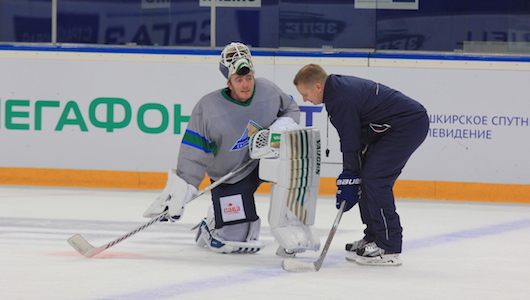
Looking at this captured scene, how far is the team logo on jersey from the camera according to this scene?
3.47 meters

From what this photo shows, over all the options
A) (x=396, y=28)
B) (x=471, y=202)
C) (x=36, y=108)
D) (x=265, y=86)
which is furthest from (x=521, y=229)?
(x=36, y=108)

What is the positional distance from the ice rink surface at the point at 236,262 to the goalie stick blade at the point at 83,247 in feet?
0.09

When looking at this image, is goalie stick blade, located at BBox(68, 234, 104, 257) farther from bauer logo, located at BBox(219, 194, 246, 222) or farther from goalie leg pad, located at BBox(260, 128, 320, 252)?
goalie leg pad, located at BBox(260, 128, 320, 252)

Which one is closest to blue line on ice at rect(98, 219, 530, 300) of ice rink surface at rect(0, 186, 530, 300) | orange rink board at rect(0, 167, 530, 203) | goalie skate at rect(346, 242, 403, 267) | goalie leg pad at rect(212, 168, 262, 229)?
ice rink surface at rect(0, 186, 530, 300)

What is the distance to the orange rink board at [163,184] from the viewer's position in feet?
18.2

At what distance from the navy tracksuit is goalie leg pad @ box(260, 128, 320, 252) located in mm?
170

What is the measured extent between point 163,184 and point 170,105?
564 mm

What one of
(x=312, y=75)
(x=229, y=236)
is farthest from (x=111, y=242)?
(x=312, y=75)

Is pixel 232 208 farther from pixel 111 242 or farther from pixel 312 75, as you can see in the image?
pixel 312 75

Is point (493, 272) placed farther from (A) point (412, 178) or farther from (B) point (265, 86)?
(A) point (412, 178)

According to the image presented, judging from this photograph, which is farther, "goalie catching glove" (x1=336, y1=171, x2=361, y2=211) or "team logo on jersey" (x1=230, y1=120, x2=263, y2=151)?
"team logo on jersey" (x1=230, y1=120, x2=263, y2=151)

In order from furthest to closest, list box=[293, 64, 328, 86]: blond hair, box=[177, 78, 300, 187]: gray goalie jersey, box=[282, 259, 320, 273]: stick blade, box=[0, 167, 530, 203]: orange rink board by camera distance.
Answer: box=[0, 167, 530, 203]: orange rink board
box=[177, 78, 300, 187]: gray goalie jersey
box=[293, 64, 328, 86]: blond hair
box=[282, 259, 320, 273]: stick blade

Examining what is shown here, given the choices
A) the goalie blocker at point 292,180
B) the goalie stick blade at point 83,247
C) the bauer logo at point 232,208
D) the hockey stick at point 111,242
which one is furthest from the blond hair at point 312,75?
the goalie stick blade at point 83,247

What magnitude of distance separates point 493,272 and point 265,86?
1211 mm
